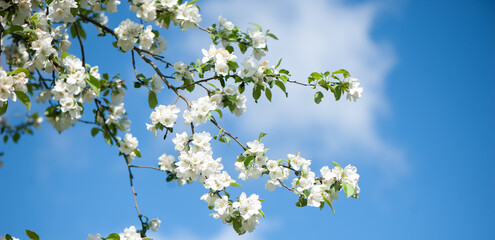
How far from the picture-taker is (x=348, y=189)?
7.43ft

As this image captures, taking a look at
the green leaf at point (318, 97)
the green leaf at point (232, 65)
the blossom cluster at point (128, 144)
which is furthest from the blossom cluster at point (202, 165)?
the blossom cluster at point (128, 144)

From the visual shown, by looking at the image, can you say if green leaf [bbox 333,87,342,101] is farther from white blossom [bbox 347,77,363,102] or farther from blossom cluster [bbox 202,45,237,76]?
blossom cluster [bbox 202,45,237,76]

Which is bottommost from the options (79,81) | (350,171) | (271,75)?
(350,171)

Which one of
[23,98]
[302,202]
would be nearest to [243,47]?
[302,202]

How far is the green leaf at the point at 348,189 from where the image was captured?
2243 millimetres

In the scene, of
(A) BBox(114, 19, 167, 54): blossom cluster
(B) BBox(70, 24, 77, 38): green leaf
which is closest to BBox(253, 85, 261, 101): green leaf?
(A) BBox(114, 19, 167, 54): blossom cluster

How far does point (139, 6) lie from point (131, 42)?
23 cm

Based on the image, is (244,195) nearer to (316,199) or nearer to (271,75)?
(316,199)

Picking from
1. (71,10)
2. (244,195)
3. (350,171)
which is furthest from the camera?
(71,10)

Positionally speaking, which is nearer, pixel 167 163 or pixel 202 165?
pixel 202 165

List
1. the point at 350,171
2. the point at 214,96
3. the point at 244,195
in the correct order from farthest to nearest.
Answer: the point at 214,96 < the point at 350,171 < the point at 244,195

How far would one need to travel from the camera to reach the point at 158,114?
7.79ft

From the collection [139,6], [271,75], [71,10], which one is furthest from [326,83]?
[71,10]

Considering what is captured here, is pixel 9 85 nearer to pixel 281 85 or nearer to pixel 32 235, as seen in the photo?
pixel 32 235
